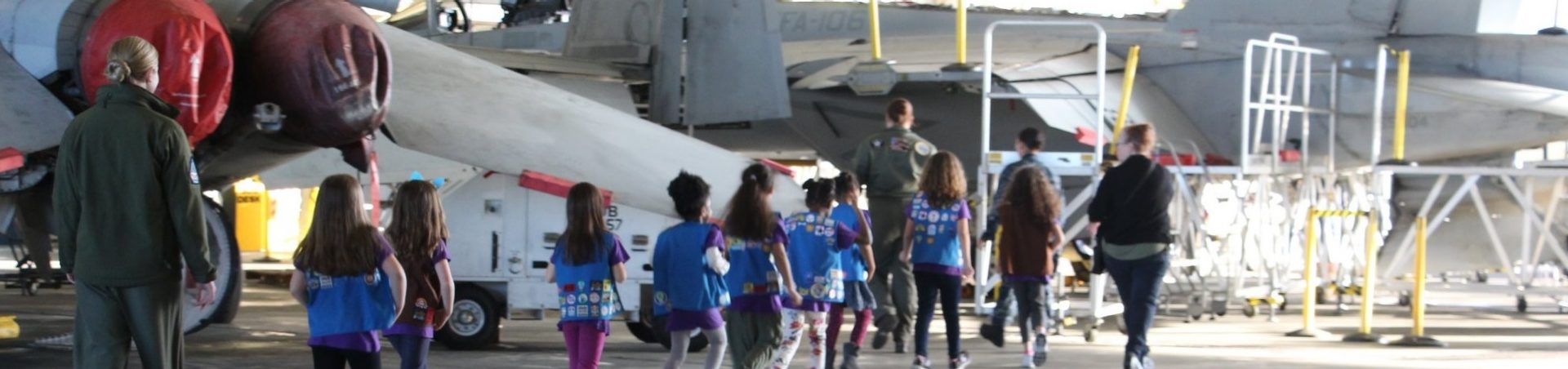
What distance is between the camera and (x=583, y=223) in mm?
6891

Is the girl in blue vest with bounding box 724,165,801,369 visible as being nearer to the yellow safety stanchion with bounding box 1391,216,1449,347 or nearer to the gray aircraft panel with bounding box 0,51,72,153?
the gray aircraft panel with bounding box 0,51,72,153

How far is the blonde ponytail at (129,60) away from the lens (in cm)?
531

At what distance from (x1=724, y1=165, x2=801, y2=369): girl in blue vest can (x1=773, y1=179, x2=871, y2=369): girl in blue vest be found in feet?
1.60

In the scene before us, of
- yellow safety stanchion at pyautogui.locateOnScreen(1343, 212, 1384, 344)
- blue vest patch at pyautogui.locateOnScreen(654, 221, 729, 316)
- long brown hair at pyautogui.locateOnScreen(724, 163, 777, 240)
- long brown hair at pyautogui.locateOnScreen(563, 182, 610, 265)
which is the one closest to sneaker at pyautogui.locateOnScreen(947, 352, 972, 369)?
long brown hair at pyautogui.locateOnScreen(724, 163, 777, 240)

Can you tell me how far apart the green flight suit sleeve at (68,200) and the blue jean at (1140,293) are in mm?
4895

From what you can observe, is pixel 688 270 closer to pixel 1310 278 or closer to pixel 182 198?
pixel 182 198

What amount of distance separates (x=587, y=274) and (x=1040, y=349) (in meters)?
3.26

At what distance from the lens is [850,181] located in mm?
8555

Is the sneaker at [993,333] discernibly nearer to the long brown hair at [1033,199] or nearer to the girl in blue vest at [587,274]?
the long brown hair at [1033,199]

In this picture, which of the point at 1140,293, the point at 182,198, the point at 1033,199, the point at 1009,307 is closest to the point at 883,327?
the point at 1009,307

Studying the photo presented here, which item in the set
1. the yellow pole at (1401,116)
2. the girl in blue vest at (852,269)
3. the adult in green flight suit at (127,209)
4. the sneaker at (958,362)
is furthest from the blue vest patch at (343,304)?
the yellow pole at (1401,116)

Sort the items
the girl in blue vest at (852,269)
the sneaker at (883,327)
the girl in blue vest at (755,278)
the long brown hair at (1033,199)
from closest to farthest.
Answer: the girl in blue vest at (755,278) → the girl in blue vest at (852,269) → the long brown hair at (1033,199) → the sneaker at (883,327)

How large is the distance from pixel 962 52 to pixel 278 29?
233 inches

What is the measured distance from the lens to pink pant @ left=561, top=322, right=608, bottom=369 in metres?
6.91
